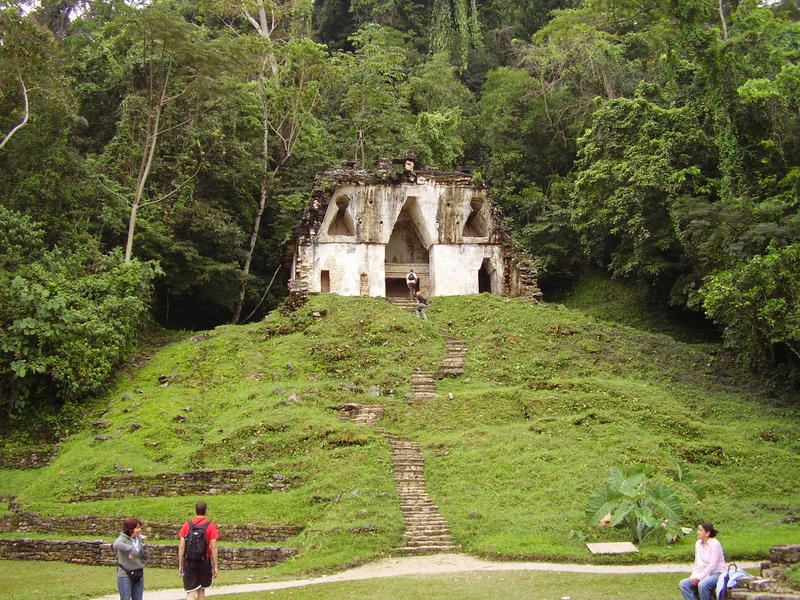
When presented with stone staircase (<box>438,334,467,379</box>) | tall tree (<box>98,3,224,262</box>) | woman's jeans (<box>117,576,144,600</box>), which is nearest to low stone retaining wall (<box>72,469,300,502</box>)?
woman's jeans (<box>117,576,144,600</box>)

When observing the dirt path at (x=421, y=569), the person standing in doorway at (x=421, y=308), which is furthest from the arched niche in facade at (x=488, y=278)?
the dirt path at (x=421, y=569)

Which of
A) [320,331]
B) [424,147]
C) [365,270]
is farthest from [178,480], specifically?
[424,147]

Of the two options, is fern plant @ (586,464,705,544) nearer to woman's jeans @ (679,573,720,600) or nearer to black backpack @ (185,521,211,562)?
woman's jeans @ (679,573,720,600)

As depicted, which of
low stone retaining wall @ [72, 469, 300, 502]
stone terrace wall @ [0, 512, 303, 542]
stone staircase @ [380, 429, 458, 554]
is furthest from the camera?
low stone retaining wall @ [72, 469, 300, 502]

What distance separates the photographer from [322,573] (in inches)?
518

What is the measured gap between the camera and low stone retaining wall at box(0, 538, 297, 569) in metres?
14.3

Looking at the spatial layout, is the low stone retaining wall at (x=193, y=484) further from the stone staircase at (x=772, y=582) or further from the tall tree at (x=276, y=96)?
the tall tree at (x=276, y=96)

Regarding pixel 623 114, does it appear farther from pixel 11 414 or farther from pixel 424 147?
pixel 11 414

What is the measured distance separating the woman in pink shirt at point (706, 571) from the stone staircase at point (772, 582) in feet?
1.11

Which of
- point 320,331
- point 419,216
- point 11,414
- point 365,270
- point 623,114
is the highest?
point 623,114

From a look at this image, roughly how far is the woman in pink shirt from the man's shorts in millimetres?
5793

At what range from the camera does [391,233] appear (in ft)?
115

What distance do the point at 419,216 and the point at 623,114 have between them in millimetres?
9201

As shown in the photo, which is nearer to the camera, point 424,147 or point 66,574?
point 66,574
